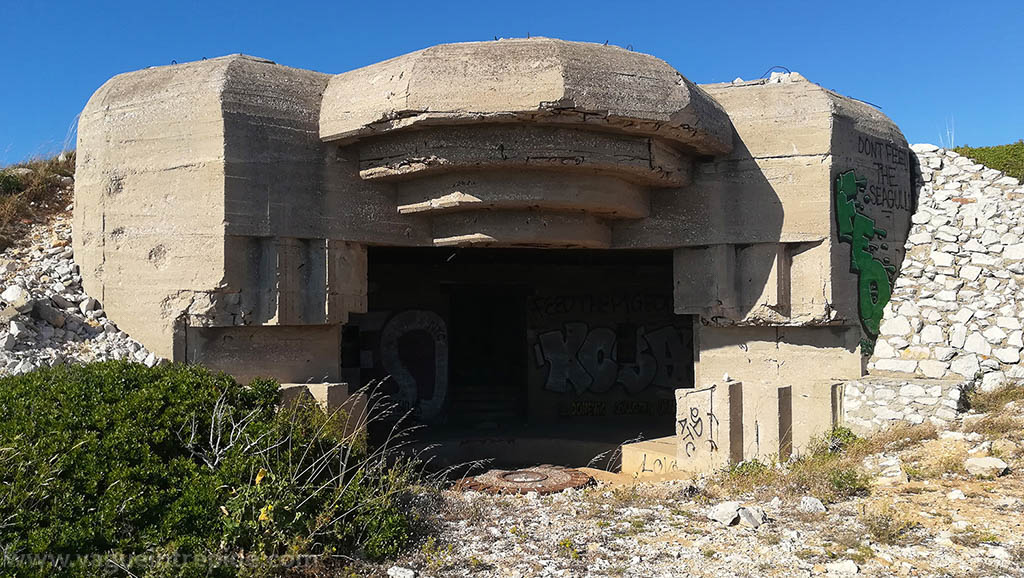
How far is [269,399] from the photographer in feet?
21.5

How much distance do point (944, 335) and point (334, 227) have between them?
7370 mm

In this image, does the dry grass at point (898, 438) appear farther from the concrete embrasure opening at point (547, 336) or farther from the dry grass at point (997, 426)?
the concrete embrasure opening at point (547, 336)

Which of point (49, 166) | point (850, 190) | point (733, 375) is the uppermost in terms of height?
point (49, 166)

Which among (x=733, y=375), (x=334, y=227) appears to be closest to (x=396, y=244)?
(x=334, y=227)

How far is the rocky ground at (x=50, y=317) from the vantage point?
7449mm

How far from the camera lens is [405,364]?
13.7 m

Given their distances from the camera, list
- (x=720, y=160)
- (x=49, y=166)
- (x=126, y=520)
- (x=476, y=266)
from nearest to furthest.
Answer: (x=126, y=520) < (x=720, y=160) < (x=49, y=166) < (x=476, y=266)

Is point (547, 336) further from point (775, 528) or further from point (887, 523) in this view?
point (887, 523)

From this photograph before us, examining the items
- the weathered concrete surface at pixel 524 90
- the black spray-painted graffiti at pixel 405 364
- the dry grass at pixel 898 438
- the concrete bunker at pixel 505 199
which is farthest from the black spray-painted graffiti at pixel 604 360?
the weathered concrete surface at pixel 524 90

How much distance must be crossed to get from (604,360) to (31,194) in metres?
9.80

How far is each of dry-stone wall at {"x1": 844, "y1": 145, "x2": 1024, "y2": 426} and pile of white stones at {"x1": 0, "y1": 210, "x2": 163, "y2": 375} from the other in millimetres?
8371

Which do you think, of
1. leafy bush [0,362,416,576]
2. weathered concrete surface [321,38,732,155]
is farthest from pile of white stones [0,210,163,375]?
weathered concrete surface [321,38,732,155]

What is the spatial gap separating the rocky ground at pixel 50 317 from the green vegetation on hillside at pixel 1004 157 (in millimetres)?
11287

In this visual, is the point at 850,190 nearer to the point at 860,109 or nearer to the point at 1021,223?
the point at 860,109
